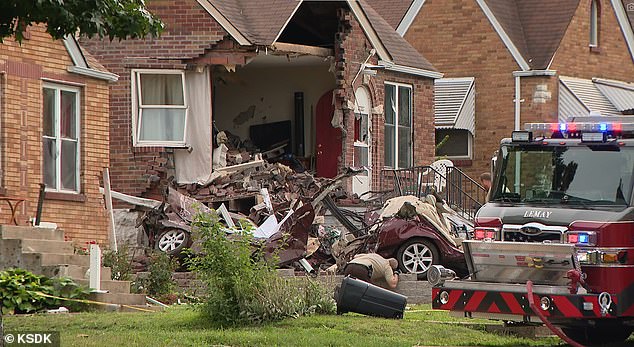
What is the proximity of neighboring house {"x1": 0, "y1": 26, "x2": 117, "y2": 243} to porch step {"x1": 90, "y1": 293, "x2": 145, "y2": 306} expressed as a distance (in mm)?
2968

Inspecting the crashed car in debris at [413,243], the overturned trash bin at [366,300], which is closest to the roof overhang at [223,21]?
the crashed car in debris at [413,243]

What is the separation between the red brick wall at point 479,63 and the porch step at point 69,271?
1808 centimetres

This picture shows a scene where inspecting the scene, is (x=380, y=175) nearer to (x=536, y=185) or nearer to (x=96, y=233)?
(x=96, y=233)

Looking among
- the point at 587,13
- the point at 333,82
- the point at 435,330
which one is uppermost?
the point at 587,13

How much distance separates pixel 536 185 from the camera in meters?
15.9

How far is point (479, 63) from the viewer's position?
121ft

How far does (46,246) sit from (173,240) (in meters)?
4.21

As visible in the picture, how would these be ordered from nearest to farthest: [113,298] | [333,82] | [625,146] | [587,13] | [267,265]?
[625,146], [267,265], [113,298], [333,82], [587,13]

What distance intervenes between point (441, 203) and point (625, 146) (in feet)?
34.5

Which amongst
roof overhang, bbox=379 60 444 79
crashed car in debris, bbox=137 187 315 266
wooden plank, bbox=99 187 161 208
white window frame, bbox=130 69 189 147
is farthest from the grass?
roof overhang, bbox=379 60 444 79

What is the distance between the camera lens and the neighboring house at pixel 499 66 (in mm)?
36219

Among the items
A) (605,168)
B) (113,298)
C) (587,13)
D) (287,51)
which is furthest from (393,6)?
(605,168)

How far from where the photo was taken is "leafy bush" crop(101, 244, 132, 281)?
20922 mm

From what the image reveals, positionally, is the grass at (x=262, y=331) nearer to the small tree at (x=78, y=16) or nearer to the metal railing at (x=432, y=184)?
the small tree at (x=78, y=16)
